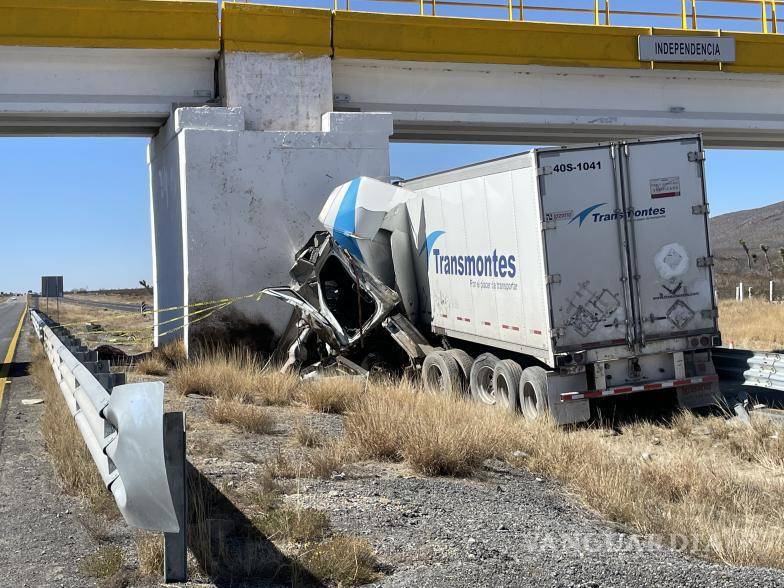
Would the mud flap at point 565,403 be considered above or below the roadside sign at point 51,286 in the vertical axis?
below

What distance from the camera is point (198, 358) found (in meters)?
16.4

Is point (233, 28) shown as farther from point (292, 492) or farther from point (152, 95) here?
point (292, 492)

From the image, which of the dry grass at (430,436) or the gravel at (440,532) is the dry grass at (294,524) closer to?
the gravel at (440,532)

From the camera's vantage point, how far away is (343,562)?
16.1 feet

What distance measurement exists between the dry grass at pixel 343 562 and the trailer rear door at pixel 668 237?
678 cm

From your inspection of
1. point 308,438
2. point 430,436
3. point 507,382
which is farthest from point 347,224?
point 430,436

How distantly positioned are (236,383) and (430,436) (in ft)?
19.5

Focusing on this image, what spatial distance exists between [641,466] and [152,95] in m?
13.3

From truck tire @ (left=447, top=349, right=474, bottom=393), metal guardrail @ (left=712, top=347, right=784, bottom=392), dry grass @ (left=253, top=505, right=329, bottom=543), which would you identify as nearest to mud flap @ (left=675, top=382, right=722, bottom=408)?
metal guardrail @ (left=712, top=347, right=784, bottom=392)

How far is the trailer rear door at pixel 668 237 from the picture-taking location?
1107 cm

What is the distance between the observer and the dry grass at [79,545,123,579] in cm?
489

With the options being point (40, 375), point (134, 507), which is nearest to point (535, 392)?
point (134, 507)

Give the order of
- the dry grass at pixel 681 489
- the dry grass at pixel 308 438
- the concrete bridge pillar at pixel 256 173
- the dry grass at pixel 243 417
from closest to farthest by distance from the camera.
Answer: the dry grass at pixel 681 489 < the dry grass at pixel 308 438 < the dry grass at pixel 243 417 < the concrete bridge pillar at pixel 256 173

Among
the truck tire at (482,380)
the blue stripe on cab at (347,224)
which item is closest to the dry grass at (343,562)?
the truck tire at (482,380)
